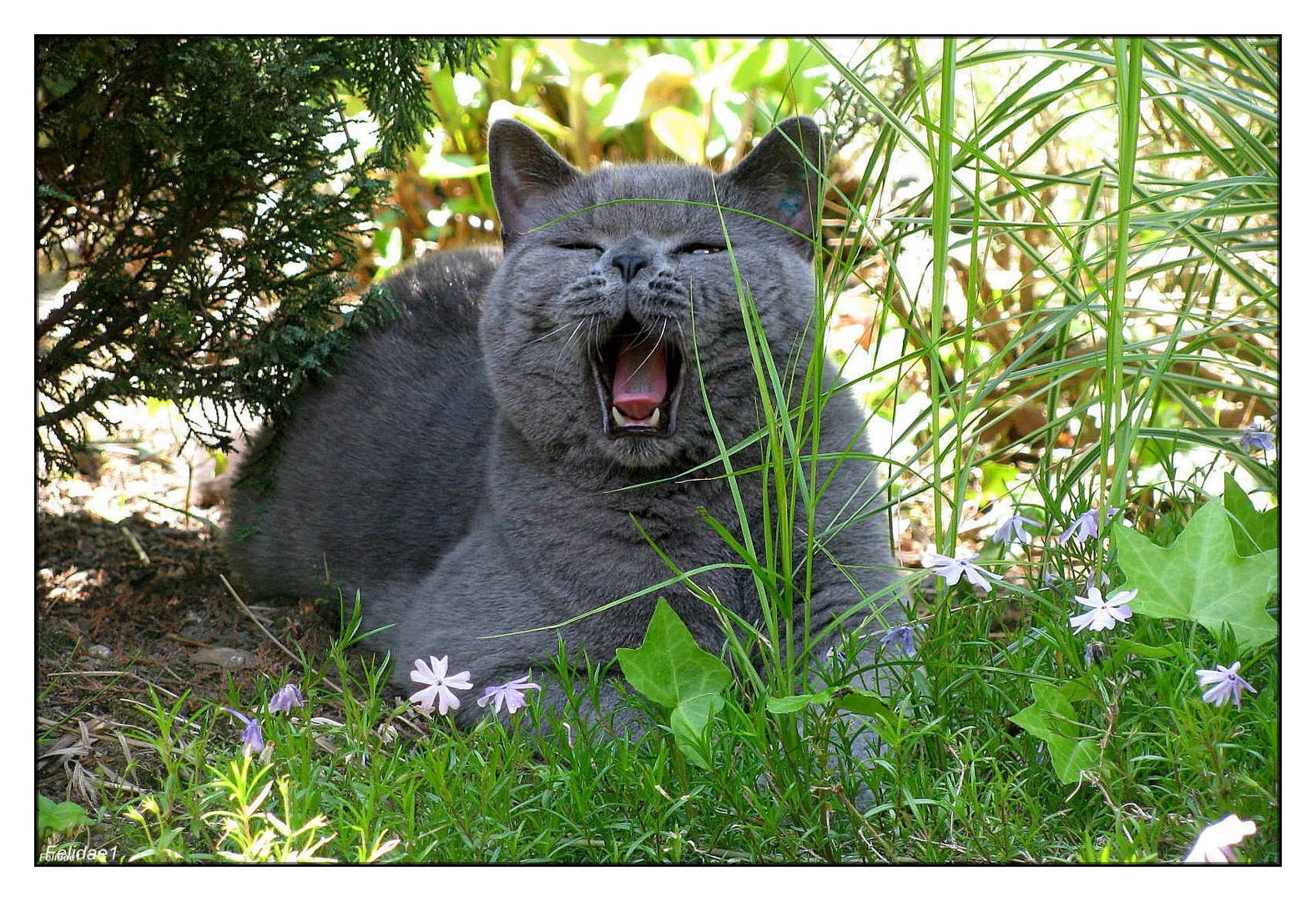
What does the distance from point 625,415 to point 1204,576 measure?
98 centimetres

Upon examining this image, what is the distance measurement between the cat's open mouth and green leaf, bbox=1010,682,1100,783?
2.66 feet

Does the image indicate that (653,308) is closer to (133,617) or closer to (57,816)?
(57,816)

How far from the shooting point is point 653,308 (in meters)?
1.99

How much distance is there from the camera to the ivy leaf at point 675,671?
164 cm

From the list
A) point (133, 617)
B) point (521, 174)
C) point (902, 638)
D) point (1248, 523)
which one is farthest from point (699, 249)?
point (133, 617)

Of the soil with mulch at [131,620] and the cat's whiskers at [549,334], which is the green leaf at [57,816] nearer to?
the soil with mulch at [131,620]

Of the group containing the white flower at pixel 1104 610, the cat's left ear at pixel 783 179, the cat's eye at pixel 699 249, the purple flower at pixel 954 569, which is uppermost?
the cat's left ear at pixel 783 179

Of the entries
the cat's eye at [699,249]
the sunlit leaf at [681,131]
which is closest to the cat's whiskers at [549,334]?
the cat's eye at [699,249]

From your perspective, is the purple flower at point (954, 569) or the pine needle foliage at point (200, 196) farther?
the pine needle foliage at point (200, 196)

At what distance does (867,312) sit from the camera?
4523 millimetres

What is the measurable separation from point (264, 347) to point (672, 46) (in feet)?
7.13

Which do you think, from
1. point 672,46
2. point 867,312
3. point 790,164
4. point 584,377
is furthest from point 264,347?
point 867,312

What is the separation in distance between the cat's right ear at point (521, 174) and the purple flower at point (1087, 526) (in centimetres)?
118

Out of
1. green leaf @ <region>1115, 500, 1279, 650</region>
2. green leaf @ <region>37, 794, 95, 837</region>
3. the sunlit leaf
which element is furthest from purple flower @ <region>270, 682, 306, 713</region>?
the sunlit leaf
